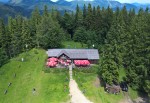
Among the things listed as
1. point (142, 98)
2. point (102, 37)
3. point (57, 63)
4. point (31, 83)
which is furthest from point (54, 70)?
point (102, 37)

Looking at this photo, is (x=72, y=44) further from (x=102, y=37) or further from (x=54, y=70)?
(x=54, y=70)

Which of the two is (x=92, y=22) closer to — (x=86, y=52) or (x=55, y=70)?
(x=86, y=52)

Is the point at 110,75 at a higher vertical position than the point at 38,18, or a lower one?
lower

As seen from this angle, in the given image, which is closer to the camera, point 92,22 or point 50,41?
point 50,41

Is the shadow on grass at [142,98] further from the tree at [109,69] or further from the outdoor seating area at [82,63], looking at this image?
the outdoor seating area at [82,63]

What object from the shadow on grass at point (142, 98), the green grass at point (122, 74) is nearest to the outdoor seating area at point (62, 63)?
the green grass at point (122, 74)

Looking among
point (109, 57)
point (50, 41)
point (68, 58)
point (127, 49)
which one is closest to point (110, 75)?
point (109, 57)

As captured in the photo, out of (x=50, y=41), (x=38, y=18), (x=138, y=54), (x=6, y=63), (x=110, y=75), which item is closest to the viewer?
(x=110, y=75)
